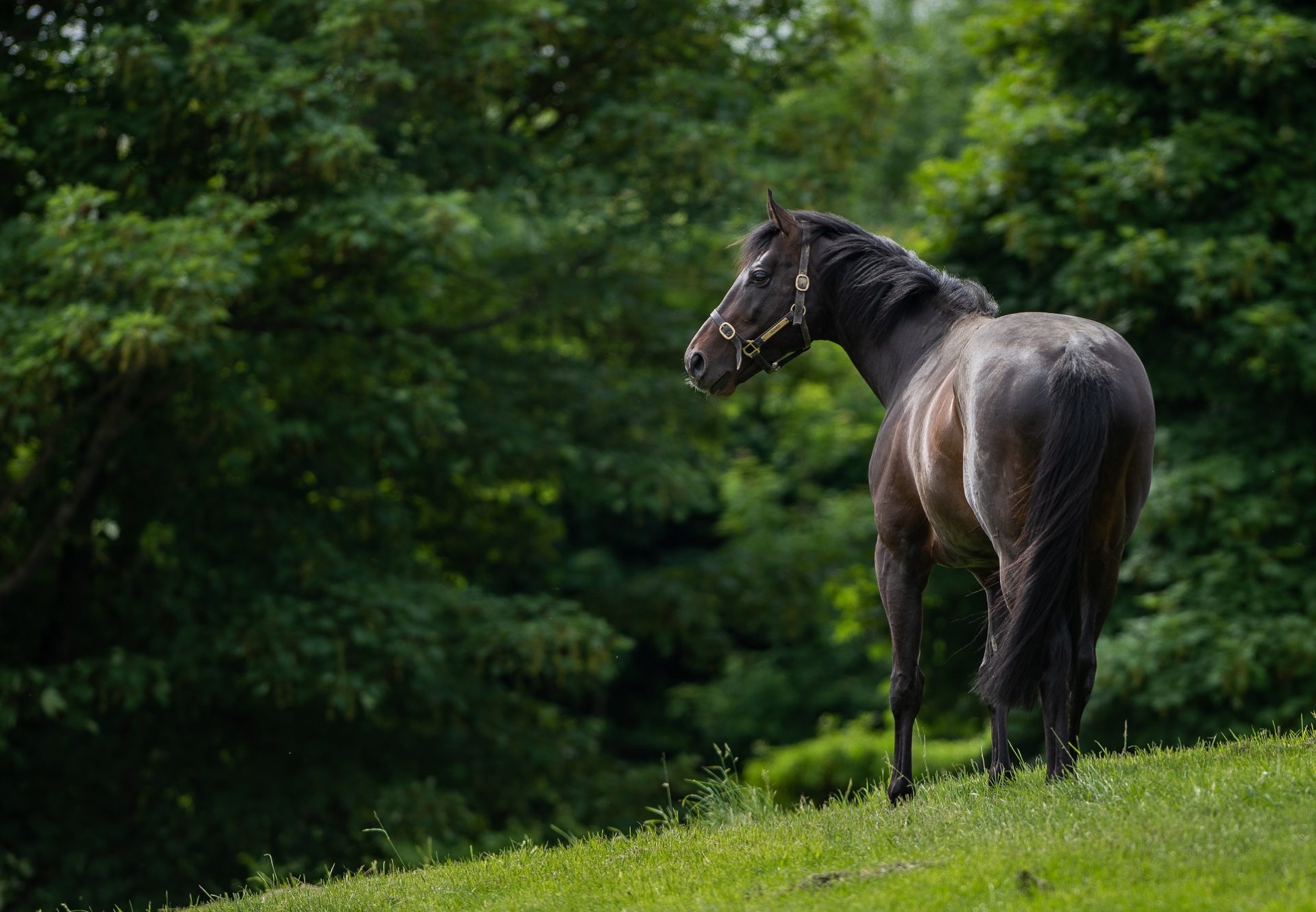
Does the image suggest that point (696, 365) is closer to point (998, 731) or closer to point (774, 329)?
point (774, 329)

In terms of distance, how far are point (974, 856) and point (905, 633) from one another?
1.72m

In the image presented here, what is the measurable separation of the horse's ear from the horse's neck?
0.45 metres

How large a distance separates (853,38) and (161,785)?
11.0 meters

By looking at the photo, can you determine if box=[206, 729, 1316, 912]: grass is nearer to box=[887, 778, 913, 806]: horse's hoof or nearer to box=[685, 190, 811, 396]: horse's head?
box=[887, 778, 913, 806]: horse's hoof

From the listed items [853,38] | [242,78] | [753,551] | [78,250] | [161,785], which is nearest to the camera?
[78,250]

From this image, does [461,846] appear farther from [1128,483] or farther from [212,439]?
[1128,483]

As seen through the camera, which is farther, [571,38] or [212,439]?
[571,38]

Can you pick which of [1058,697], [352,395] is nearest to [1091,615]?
[1058,697]

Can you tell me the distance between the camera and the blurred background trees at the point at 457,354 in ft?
37.1

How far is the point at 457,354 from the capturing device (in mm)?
15633

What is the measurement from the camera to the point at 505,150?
559 inches

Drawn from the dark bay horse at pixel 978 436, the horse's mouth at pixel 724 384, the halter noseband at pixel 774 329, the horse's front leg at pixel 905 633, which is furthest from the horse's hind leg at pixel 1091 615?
the horse's mouth at pixel 724 384

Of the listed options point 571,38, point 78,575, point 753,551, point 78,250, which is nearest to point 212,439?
point 78,575

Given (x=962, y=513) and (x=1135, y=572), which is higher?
(x=962, y=513)
